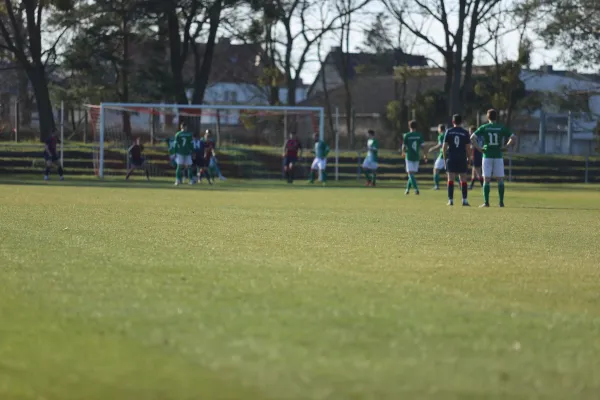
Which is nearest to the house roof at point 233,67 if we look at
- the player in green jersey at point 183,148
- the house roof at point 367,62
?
the house roof at point 367,62

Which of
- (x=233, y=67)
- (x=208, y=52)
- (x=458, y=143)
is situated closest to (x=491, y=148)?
(x=458, y=143)

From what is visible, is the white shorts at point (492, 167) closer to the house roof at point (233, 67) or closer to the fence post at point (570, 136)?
the fence post at point (570, 136)

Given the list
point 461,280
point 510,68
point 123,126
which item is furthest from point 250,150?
point 461,280

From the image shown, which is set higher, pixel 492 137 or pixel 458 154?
pixel 492 137

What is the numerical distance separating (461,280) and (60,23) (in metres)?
42.5

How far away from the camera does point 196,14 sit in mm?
50000

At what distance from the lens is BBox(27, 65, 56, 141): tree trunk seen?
49688 millimetres

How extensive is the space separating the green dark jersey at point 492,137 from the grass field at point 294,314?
8075 mm

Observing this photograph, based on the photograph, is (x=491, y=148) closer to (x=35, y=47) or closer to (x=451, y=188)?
(x=451, y=188)

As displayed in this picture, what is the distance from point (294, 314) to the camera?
7.05m

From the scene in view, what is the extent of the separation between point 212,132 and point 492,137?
84.0 ft

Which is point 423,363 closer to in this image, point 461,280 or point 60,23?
point 461,280

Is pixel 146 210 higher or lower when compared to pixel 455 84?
lower

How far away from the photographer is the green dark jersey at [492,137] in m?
22.2
